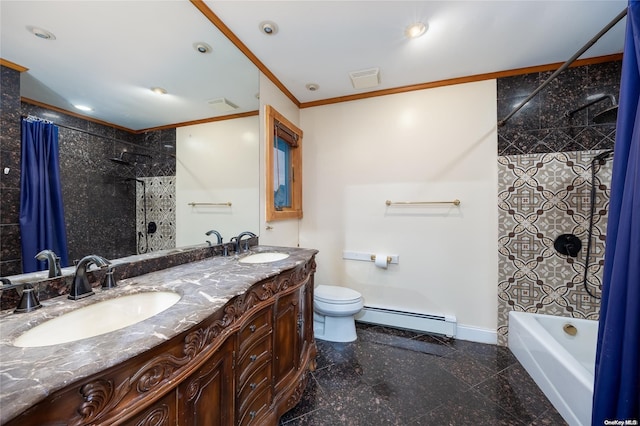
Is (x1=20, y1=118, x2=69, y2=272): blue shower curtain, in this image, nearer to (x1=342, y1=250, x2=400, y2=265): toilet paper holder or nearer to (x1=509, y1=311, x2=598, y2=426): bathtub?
(x1=342, y1=250, x2=400, y2=265): toilet paper holder

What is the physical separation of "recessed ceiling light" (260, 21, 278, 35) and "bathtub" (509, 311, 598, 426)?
2.78 metres

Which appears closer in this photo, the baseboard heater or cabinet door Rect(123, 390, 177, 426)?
cabinet door Rect(123, 390, 177, 426)

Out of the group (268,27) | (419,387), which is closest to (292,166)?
(268,27)

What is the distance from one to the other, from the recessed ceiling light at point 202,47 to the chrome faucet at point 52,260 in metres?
1.41

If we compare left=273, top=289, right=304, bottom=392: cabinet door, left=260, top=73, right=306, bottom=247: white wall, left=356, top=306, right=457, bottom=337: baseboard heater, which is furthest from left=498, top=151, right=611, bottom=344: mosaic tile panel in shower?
left=260, top=73, right=306, bottom=247: white wall

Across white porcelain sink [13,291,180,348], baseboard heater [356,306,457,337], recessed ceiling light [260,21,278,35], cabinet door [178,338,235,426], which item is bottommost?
baseboard heater [356,306,457,337]

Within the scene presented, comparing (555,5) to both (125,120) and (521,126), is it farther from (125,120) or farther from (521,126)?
(125,120)

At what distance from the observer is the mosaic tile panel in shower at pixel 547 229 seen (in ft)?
6.34

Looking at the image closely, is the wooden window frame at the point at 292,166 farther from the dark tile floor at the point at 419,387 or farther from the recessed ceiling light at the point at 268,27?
the dark tile floor at the point at 419,387

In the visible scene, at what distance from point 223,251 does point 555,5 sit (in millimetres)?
2704

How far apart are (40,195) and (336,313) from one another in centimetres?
199

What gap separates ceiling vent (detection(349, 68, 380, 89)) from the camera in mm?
2122

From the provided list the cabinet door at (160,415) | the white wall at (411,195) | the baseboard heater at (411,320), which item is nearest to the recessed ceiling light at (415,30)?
the white wall at (411,195)

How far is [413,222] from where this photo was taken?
2393 mm
